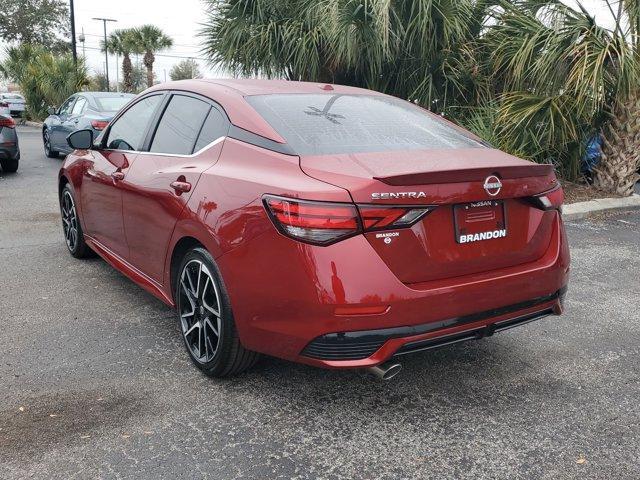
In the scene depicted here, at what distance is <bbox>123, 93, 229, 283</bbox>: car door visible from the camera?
10.9 feet

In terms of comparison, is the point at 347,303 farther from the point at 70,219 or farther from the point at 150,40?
the point at 150,40

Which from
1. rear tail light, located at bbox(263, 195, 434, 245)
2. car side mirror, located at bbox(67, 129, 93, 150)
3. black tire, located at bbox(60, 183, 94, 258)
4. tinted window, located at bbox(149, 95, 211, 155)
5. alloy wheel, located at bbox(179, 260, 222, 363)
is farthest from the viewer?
black tire, located at bbox(60, 183, 94, 258)

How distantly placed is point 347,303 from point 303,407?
2.44 ft

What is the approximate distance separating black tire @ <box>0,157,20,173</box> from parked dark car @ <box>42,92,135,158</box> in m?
1.04

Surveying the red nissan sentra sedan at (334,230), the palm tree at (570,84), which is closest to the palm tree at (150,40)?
the palm tree at (570,84)

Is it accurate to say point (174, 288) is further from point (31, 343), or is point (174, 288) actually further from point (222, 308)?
point (31, 343)

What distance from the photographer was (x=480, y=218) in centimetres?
278

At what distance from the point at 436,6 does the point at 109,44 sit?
34039 mm

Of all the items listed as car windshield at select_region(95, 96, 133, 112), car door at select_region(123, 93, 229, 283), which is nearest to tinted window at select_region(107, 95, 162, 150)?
car door at select_region(123, 93, 229, 283)

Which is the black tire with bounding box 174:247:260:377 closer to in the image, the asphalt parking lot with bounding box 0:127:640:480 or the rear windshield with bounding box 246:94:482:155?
the asphalt parking lot with bounding box 0:127:640:480

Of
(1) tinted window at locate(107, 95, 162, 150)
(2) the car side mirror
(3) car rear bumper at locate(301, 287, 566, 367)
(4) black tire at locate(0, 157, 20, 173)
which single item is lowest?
(4) black tire at locate(0, 157, 20, 173)

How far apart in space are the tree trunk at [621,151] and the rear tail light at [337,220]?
7.61 m

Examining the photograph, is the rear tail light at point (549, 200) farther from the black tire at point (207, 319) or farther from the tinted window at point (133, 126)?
the tinted window at point (133, 126)

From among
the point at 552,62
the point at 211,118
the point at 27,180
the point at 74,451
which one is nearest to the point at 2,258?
the point at 211,118
